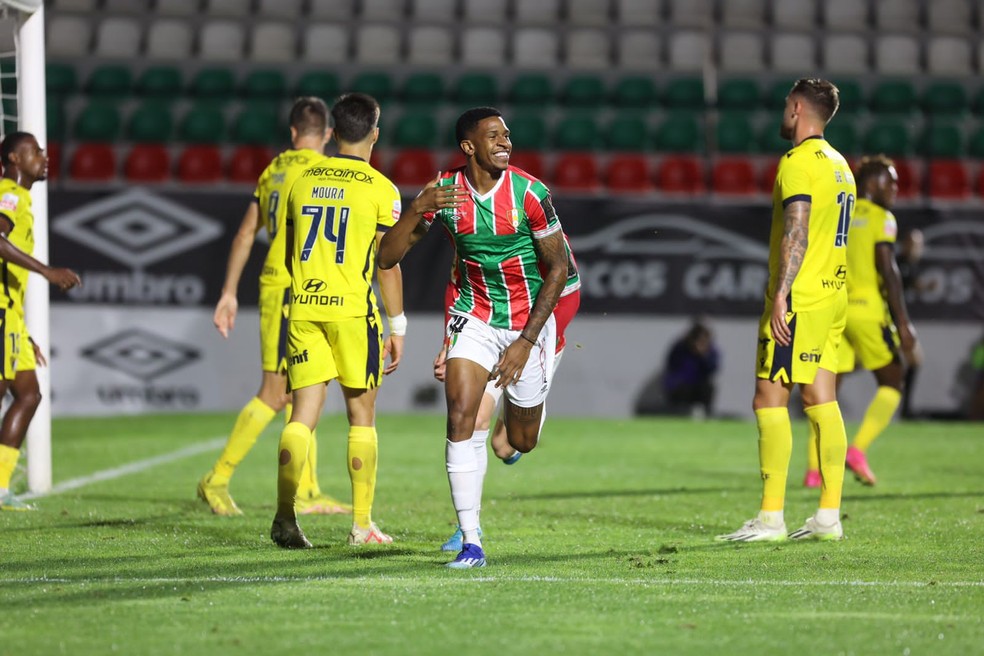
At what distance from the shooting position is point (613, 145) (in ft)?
65.2

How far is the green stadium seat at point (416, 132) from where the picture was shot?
19531 millimetres

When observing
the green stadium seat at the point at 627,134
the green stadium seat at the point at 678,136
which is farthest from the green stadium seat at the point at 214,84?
the green stadium seat at the point at 678,136

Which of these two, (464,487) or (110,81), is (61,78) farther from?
(464,487)

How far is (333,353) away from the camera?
677 cm

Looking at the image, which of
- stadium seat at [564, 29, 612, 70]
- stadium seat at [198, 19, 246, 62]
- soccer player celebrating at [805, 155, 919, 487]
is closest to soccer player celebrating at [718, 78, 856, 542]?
soccer player celebrating at [805, 155, 919, 487]

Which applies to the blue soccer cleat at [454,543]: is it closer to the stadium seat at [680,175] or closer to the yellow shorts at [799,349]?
the yellow shorts at [799,349]

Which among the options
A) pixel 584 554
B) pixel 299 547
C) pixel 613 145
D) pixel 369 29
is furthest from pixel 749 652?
pixel 369 29

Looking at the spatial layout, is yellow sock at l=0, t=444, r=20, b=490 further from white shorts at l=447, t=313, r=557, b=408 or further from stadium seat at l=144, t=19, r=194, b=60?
stadium seat at l=144, t=19, r=194, b=60

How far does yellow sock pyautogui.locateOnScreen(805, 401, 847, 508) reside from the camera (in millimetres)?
7203

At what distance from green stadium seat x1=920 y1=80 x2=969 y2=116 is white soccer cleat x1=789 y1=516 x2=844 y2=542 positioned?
46.1 feet

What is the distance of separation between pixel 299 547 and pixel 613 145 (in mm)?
13939

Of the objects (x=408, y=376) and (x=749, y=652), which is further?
(x=408, y=376)

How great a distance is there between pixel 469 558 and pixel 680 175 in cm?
1384

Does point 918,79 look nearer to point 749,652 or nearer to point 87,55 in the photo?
point 87,55
